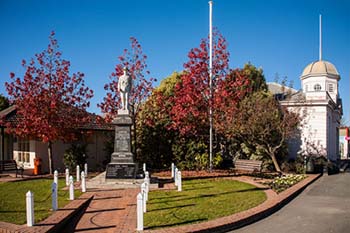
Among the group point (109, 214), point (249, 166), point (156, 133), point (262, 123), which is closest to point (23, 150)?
point (156, 133)

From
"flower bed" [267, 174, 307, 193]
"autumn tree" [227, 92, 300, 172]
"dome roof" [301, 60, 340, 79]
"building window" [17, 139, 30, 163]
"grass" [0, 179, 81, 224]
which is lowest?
"flower bed" [267, 174, 307, 193]

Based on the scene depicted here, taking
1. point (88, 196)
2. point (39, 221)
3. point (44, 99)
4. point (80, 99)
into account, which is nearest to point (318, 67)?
point (80, 99)

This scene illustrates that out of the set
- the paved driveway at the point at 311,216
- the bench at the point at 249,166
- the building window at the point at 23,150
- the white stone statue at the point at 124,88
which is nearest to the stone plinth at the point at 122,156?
the white stone statue at the point at 124,88

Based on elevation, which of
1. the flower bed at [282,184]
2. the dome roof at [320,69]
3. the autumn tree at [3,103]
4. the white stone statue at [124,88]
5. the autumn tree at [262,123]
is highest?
the dome roof at [320,69]

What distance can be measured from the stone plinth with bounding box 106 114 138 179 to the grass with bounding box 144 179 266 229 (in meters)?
2.10

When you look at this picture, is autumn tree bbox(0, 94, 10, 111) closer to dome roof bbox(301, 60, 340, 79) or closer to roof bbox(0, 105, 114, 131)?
roof bbox(0, 105, 114, 131)

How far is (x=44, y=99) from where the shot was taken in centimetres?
1788

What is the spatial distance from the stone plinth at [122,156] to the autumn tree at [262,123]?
282 inches

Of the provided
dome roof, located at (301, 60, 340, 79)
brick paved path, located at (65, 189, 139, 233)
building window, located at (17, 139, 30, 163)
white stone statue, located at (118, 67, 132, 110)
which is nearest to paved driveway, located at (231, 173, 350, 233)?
brick paved path, located at (65, 189, 139, 233)

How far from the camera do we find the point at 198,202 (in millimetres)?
10422

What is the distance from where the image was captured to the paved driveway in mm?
8046

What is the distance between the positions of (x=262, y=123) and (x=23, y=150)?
15812mm

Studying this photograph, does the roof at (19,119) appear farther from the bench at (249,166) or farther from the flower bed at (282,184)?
the flower bed at (282,184)

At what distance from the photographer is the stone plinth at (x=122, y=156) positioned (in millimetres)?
13891
